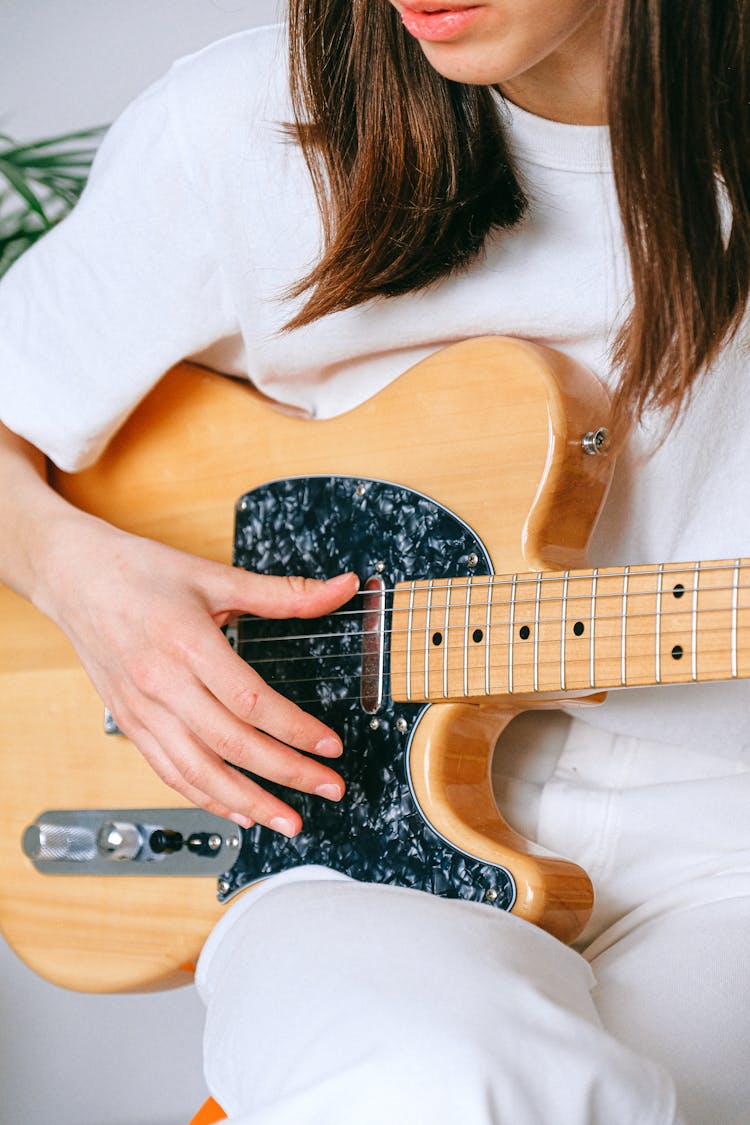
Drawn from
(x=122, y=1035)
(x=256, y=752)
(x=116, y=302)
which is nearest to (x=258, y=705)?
(x=256, y=752)

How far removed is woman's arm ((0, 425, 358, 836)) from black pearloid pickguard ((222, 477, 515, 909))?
0.02 metres

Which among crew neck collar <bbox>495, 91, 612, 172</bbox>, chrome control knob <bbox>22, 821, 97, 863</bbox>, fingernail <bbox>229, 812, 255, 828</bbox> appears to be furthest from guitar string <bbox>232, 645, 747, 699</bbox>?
crew neck collar <bbox>495, 91, 612, 172</bbox>

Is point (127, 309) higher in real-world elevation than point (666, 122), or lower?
lower

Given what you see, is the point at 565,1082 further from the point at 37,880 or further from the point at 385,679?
the point at 37,880

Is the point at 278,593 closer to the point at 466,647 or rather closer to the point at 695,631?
the point at 466,647

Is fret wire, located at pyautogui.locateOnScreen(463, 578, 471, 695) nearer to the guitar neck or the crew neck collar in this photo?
the guitar neck

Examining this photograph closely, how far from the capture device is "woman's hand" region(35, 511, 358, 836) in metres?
0.81

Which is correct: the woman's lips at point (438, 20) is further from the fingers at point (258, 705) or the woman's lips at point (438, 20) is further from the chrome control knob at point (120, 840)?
the chrome control knob at point (120, 840)

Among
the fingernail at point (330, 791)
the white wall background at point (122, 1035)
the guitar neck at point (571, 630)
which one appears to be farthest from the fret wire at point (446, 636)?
the white wall background at point (122, 1035)

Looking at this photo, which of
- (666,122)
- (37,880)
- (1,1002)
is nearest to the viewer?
(666,122)

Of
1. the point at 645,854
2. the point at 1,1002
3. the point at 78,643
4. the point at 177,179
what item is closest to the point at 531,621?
the point at 645,854

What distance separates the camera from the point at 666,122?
662 millimetres

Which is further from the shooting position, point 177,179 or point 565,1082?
point 177,179

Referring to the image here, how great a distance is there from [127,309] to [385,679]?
0.39m
